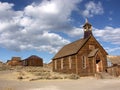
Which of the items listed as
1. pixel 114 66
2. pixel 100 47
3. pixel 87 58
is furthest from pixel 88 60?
pixel 114 66

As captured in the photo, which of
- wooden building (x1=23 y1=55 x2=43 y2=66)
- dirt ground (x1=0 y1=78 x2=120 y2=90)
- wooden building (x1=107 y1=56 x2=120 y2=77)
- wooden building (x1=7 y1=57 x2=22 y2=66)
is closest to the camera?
dirt ground (x1=0 y1=78 x2=120 y2=90)

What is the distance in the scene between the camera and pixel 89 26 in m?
49.6

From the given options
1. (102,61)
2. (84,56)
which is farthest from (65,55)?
(102,61)

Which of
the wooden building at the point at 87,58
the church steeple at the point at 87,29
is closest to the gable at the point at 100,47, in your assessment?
the wooden building at the point at 87,58

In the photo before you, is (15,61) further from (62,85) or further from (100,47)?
(62,85)

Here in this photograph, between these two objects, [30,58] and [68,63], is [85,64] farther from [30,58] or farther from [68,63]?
[30,58]

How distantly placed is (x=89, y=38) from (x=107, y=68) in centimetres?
744

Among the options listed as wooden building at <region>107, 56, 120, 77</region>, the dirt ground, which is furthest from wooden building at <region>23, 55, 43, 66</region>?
the dirt ground

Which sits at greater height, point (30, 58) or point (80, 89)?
point (30, 58)

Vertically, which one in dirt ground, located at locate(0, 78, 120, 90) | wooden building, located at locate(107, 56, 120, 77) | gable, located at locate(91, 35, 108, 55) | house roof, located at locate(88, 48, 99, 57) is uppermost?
gable, located at locate(91, 35, 108, 55)

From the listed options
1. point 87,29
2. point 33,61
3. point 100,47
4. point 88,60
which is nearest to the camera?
point 88,60

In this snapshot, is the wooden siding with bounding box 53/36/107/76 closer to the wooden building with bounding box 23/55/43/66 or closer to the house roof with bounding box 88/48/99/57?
the house roof with bounding box 88/48/99/57

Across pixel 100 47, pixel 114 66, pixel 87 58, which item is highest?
pixel 100 47

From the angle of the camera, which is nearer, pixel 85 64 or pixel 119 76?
pixel 119 76
